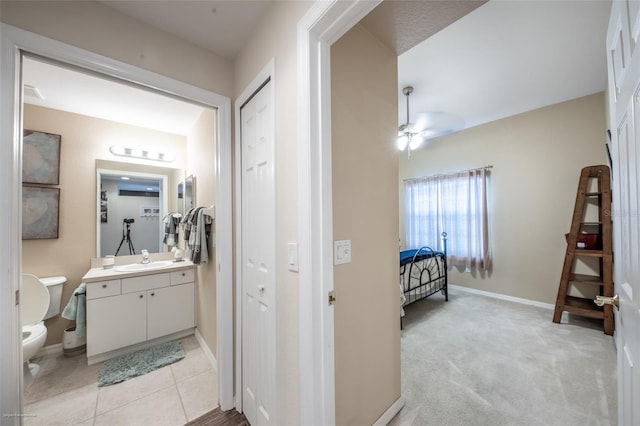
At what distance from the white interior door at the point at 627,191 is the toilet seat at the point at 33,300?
11.3 ft

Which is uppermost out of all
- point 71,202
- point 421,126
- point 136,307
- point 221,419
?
point 421,126

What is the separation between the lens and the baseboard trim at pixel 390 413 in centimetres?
145

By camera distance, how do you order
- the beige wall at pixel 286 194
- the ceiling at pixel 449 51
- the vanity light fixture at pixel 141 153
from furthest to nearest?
1. the vanity light fixture at pixel 141 153
2. the ceiling at pixel 449 51
3. the beige wall at pixel 286 194

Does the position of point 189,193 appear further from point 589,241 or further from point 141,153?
point 589,241

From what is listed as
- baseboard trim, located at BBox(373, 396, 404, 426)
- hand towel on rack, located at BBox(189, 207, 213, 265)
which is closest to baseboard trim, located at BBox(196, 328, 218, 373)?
hand towel on rack, located at BBox(189, 207, 213, 265)

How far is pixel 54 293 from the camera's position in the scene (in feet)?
7.64

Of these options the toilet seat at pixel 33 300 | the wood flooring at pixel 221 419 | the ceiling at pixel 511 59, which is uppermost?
the ceiling at pixel 511 59

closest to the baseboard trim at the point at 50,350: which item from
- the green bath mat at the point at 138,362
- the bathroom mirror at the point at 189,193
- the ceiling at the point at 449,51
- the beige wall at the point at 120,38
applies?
the green bath mat at the point at 138,362

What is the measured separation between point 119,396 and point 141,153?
249 cm

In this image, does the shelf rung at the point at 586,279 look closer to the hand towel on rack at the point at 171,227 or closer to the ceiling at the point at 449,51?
the ceiling at the point at 449,51

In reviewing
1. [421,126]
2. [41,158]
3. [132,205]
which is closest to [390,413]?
[421,126]

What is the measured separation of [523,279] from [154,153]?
5386 millimetres

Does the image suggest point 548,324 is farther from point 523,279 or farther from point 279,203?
point 279,203

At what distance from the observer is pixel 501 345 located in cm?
238
